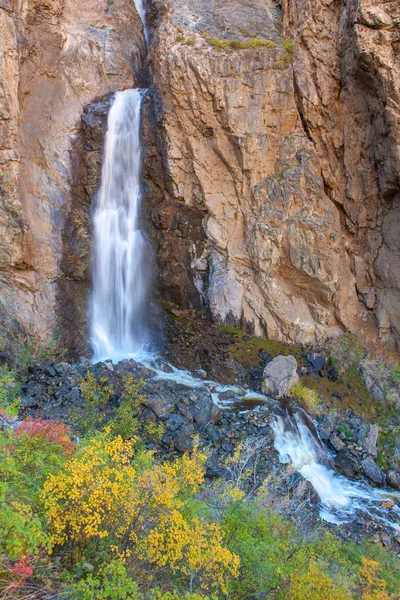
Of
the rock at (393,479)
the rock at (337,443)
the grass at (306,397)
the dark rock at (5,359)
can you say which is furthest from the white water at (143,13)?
the rock at (393,479)

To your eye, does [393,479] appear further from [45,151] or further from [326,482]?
[45,151]

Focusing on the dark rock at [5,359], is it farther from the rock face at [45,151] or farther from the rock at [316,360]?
the rock at [316,360]

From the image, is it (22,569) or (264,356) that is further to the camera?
(264,356)

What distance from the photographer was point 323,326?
15969 millimetres

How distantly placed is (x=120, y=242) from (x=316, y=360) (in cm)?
976

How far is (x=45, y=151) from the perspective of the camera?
15789mm

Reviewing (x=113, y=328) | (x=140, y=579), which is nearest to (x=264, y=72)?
(x=113, y=328)

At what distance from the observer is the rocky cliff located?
588 inches

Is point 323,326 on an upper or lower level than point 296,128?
lower

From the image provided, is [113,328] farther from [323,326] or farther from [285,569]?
[285,569]

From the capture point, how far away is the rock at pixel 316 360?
14.9 m

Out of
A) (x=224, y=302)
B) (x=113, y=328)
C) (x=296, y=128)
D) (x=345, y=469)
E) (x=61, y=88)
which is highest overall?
(x=61, y=88)

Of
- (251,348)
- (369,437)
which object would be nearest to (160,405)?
(251,348)

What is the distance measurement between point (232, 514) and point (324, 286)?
39.4 feet
